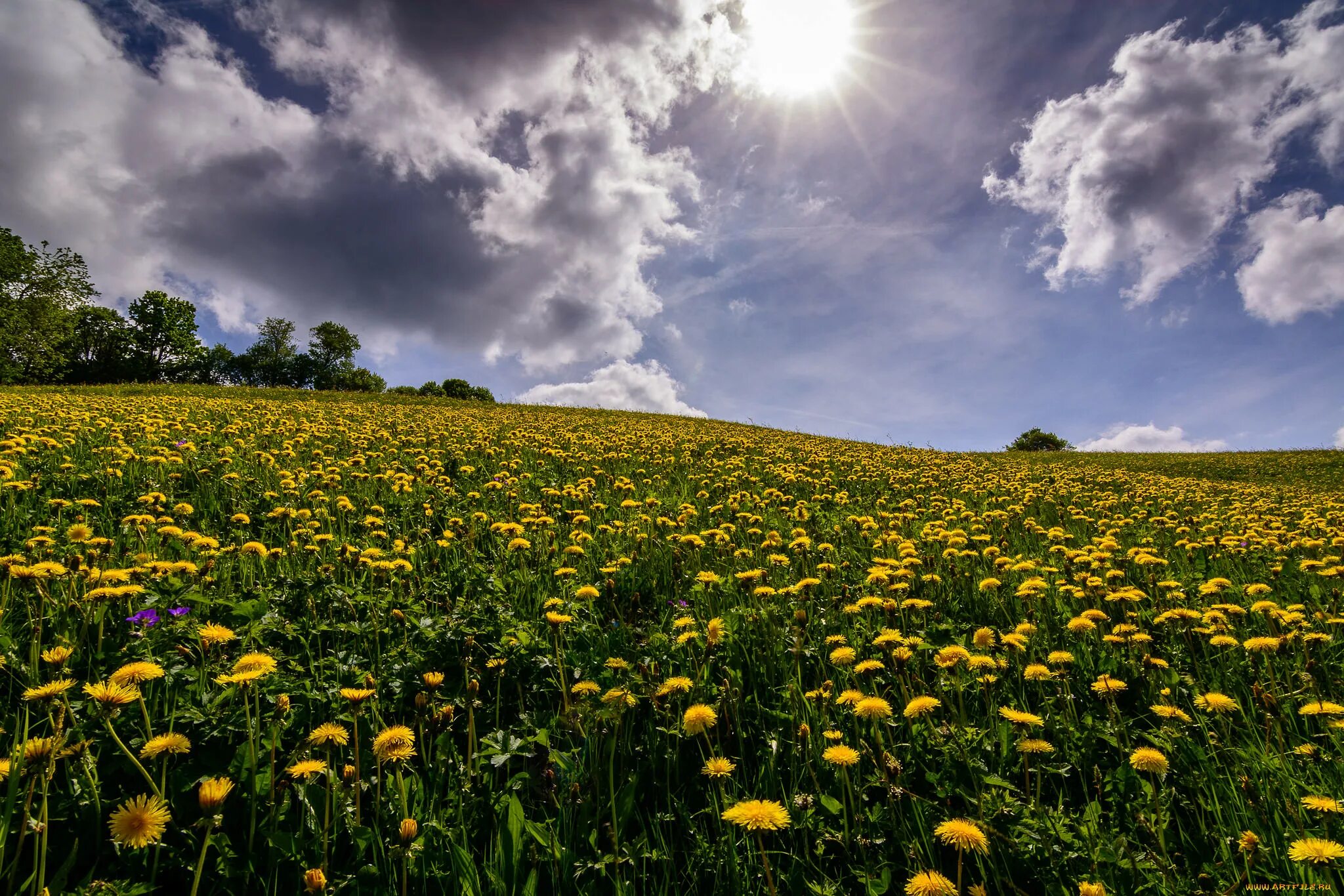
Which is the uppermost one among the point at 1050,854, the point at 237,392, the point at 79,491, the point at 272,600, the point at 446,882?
the point at 237,392

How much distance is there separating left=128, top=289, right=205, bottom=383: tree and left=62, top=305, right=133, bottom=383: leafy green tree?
3.29 ft

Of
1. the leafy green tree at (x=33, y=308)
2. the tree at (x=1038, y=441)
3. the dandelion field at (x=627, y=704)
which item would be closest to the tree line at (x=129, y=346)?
the leafy green tree at (x=33, y=308)

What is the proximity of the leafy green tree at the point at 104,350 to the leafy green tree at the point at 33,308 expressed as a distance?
2004cm

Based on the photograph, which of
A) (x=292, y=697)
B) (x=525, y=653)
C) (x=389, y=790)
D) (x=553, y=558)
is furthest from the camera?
(x=553, y=558)

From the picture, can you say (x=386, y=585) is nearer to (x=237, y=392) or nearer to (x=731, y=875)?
(x=731, y=875)

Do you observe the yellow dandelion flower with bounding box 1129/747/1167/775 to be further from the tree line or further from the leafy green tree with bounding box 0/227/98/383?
the leafy green tree with bounding box 0/227/98/383

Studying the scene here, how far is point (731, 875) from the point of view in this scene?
6.66 feet

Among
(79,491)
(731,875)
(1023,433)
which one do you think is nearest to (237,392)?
(79,491)

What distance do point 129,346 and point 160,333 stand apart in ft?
10.3

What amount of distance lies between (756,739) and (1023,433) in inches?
2693

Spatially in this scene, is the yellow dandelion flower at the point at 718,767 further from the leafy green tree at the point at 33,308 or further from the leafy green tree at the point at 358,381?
the leafy green tree at the point at 358,381

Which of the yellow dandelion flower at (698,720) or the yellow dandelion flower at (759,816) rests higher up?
the yellow dandelion flower at (698,720)

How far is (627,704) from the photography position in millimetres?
2607

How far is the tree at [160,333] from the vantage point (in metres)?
61.0
